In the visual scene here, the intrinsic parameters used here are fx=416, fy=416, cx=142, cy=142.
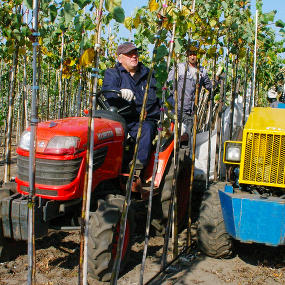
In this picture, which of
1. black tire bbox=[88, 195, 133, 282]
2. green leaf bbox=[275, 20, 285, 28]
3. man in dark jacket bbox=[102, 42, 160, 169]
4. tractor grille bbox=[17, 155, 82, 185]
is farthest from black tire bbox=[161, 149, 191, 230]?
green leaf bbox=[275, 20, 285, 28]

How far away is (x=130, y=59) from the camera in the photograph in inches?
180

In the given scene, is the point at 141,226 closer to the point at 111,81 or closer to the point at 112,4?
the point at 111,81

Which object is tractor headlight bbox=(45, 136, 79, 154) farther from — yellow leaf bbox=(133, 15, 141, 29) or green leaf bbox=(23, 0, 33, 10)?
green leaf bbox=(23, 0, 33, 10)

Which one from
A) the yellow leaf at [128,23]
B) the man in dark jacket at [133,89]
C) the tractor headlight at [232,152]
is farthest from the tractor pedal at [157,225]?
the yellow leaf at [128,23]

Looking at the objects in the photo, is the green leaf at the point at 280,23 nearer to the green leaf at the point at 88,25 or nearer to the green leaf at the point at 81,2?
the green leaf at the point at 88,25

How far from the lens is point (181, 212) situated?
17.6ft

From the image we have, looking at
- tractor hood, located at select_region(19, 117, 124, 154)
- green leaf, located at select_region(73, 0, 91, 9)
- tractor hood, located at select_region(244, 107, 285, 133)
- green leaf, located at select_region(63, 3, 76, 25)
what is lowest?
tractor hood, located at select_region(19, 117, 124, 154)

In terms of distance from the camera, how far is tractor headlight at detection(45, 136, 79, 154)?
3.50 m

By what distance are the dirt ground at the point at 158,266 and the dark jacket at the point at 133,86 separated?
4.86 ft

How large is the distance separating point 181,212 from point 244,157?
162 centimetres

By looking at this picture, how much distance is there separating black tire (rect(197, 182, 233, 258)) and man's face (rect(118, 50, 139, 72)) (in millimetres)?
Answer: 1644

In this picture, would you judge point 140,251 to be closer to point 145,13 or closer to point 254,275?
point 254,275

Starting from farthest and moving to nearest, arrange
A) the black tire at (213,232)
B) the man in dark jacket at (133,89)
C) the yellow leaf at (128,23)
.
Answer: the man in dark jacket at (133,89)
the black tire at (213,232)
the yellow leaf at (128,23)

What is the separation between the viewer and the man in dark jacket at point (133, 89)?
437cm
